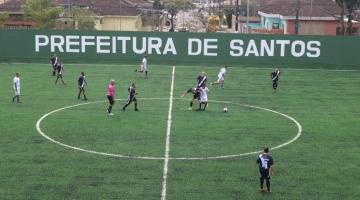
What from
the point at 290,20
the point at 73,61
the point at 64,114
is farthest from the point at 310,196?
the point at 290,20

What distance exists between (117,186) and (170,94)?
54.8ft

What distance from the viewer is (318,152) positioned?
2125cm

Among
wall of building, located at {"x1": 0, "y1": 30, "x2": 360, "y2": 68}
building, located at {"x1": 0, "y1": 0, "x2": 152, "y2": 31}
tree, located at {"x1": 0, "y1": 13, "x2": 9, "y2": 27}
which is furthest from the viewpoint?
building, located at {"x1": 0, "y1": 0, "x2": 152, "y2": 31}

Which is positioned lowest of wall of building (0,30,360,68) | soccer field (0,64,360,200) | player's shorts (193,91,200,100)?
soccer field (0,64,360,200)

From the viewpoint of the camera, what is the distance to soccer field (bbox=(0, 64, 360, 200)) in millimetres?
17219

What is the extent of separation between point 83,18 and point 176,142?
37.3 m

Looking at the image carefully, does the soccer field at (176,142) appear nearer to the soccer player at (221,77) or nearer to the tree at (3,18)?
the soccer player at (221,77)

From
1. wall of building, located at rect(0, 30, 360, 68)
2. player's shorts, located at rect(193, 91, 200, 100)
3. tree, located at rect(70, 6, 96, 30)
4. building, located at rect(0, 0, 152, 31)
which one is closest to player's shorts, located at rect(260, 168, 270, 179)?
player's shorts, located at rect(193, 91, 200, 100)

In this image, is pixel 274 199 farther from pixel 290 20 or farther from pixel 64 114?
pixel 290 20

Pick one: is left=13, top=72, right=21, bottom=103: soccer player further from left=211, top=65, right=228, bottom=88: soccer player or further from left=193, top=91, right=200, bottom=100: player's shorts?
left=211, top=65, right=228, bottom=88: soccer player

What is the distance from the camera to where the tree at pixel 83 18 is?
56875 millimetres

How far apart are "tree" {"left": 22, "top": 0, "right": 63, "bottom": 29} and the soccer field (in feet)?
62.4

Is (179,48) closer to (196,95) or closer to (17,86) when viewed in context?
(196,95)

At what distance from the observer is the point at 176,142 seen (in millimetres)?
22375
